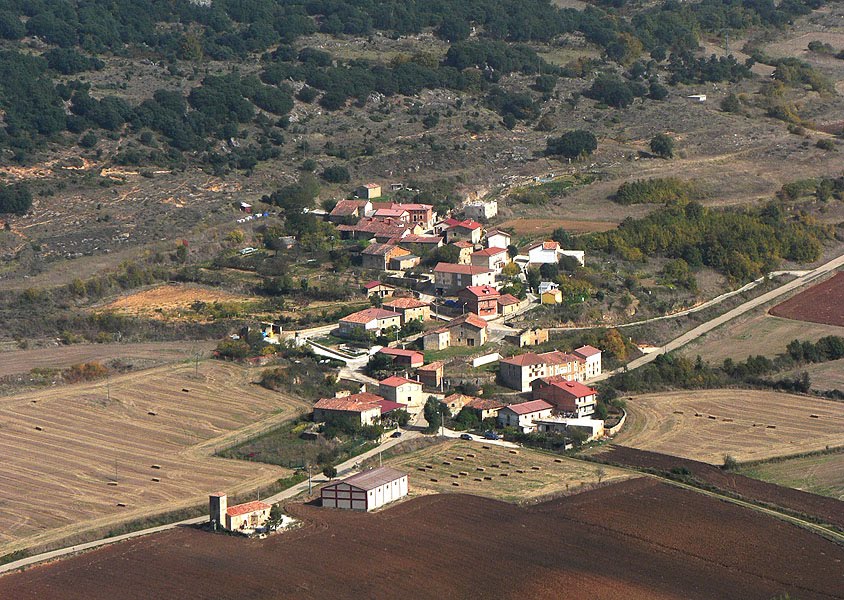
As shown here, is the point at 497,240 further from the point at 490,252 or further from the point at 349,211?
the point at 349,211

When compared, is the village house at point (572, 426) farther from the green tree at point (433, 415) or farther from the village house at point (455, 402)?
the green tree at point (433, 415)

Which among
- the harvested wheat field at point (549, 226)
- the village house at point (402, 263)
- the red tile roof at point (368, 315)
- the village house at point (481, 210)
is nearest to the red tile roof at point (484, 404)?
the red tile roof at point (368, 315)

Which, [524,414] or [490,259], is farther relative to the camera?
[490,259]

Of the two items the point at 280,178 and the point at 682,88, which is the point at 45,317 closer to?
the point at 280,178

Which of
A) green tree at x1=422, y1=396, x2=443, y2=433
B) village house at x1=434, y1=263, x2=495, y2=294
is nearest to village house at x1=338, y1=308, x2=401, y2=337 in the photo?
village house at x1=434, y1=263, x2=495, y2=294

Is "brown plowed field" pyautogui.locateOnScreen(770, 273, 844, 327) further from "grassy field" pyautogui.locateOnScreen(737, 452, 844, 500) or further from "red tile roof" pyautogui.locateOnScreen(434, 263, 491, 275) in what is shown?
"grassy field" pyautogui.locateOnScreen(737, 452, 844, 500)

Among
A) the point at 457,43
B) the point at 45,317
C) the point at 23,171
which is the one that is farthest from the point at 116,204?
the point at 457,43

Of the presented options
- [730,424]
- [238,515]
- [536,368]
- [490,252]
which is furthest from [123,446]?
[490,252]
